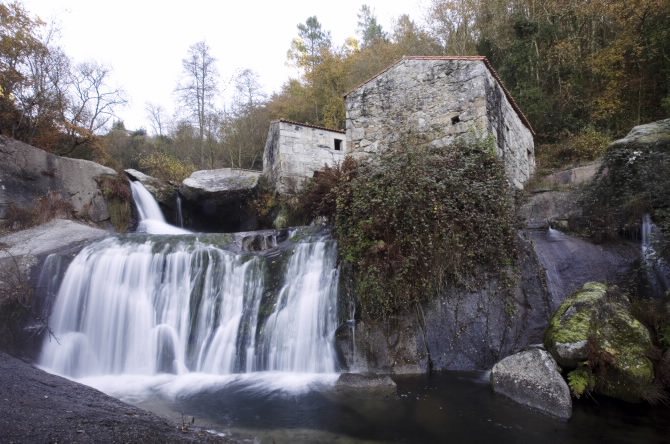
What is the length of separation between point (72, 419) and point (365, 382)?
3.66 meters

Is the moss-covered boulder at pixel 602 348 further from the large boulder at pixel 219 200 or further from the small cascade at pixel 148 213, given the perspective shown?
the small cascade at pixel 148 213

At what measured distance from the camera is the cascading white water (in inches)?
272

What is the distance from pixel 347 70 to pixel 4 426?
22402mm

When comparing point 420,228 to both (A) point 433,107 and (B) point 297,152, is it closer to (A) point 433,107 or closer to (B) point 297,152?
(A) point 433,107

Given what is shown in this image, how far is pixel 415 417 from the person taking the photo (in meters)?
4.78

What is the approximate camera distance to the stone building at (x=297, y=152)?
46.7ft

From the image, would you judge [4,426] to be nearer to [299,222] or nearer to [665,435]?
[665,435]

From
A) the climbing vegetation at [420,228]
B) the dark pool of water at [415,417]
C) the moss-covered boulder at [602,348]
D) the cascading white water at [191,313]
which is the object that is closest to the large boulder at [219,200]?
the cascading white water at [191,313]

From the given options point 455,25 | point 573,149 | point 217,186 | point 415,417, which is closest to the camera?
point 415,417

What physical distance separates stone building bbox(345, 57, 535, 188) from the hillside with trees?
545 cm

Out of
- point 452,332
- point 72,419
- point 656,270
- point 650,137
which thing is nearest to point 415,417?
point 452,332

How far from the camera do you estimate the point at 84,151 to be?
1566 centimetres

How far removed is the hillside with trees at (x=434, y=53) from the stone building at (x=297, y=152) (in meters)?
6.70

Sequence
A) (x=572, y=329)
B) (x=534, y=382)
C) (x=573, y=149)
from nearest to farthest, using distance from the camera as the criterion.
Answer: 1. (x=534, y=382)
2. (x=572, y=329)
3. (x=573, y=149)
